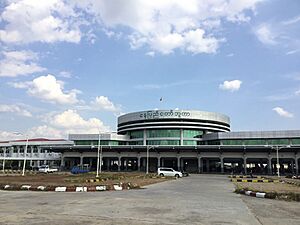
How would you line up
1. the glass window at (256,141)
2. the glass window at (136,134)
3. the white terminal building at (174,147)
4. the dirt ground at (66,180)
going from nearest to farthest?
the dirt ground at (66,180) → the white terminal building at (174,147) → the glass window at (256,141) → the glass window at (136,134)

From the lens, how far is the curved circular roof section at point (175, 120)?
348 feet

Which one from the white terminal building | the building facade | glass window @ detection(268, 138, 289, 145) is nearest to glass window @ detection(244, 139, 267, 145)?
the white terminal building

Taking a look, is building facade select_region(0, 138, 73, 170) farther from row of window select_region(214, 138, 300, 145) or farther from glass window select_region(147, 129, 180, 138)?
row of window select_region(214, 138, 300, 145)

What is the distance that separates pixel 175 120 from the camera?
348ft

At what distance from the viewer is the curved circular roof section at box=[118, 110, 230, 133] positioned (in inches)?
4171

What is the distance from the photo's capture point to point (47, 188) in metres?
23.9

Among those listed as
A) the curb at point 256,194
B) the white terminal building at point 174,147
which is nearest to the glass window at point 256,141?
the white terminal building at point 174,147

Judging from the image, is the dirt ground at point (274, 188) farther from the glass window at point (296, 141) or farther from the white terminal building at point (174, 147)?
the glass window at point (296, 141)

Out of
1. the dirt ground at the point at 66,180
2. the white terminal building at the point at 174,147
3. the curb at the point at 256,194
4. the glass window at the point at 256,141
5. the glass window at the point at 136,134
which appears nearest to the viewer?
the curb at the point at 256,194

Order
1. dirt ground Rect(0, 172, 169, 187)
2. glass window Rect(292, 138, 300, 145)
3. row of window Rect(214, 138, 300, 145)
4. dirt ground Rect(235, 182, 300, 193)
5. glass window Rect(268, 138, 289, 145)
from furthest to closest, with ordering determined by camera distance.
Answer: glass window Rect(268, 138, 289, 145)
row of window Rect(214, 138, 300, 145)
glass window Rect(292, 138, 300, 145)
dirt ground Rect(0, 172, 169, 187)
dirt ground Rect(235, 182, 300, 193)

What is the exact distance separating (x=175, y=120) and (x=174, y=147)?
78.4ft

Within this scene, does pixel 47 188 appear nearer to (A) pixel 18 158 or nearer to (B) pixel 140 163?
(B) pixel 140 163

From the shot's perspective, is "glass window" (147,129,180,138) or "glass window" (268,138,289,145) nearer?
"glass window" (268,138,289,145)

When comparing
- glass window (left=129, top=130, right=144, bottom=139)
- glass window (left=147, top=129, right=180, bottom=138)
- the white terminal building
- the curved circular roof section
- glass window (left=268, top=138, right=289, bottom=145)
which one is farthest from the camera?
glass window (left=129, top=130, right=144, bottom=139)
